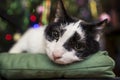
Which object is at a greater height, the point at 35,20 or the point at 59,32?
the point at 59,32

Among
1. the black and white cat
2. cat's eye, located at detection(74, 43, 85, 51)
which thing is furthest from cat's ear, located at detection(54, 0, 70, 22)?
cat's eye, located at detection(74, 43, 85, 51)

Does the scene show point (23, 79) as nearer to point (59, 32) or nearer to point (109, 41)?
point (59, 32)

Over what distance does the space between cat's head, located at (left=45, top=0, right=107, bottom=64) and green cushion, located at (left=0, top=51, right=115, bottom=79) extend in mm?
35

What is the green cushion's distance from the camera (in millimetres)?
1237

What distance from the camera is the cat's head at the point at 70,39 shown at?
123cm

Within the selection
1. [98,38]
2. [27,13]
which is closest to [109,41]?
[27,13]

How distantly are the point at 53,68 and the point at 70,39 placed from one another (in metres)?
0.15

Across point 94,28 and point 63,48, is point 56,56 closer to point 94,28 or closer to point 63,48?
point 63,48

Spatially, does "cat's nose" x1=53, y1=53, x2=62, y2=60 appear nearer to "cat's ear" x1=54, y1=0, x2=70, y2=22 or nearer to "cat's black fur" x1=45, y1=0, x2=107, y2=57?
"cat's black fur" x1=45, y1=0, x2=107, y2=57

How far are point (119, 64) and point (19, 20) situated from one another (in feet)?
2.74

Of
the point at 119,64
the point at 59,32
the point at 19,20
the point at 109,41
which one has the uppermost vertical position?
the point at 59,32

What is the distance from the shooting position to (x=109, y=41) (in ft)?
11.8

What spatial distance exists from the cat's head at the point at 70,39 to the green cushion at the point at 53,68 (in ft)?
0.11

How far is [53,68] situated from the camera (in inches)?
49.6
